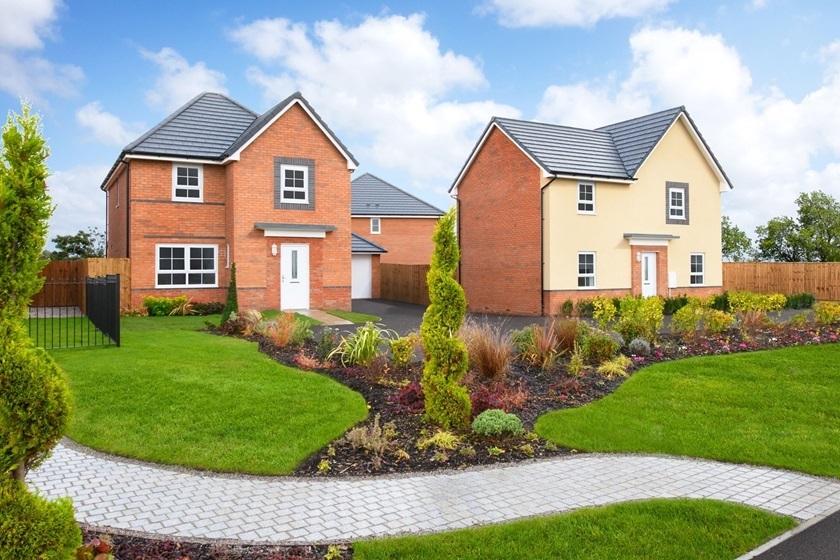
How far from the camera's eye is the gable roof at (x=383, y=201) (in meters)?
42.8

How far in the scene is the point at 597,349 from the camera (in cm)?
1340

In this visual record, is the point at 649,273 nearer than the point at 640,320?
No

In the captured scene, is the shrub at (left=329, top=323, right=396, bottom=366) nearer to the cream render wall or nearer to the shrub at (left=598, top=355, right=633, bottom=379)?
the shrub at (left=598, top=355, right=633, bottom=379)

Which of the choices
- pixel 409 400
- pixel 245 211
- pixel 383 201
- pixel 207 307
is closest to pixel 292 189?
pixel 245 211

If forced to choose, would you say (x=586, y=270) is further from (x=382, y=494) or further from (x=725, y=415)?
(x=382, y=494)

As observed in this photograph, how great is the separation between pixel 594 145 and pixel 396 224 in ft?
53.8

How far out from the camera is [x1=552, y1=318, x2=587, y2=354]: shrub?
13625 millimetres

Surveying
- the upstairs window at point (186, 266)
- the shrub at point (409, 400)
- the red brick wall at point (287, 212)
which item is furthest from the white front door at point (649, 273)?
the shrub at point (409, 400)

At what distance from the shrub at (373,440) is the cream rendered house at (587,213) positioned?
1879 cm

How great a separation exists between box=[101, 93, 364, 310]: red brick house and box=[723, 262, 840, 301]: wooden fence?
2283cm

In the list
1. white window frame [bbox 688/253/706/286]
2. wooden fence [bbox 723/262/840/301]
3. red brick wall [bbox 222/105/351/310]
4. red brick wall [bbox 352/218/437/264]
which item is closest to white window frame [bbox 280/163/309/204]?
red brick wall [bbox 222/105/351/310]

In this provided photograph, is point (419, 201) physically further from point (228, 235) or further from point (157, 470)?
point (157, 470)

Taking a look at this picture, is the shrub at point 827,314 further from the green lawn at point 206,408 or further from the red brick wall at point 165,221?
the red brick wall at point 165,221

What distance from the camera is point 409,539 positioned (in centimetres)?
546
